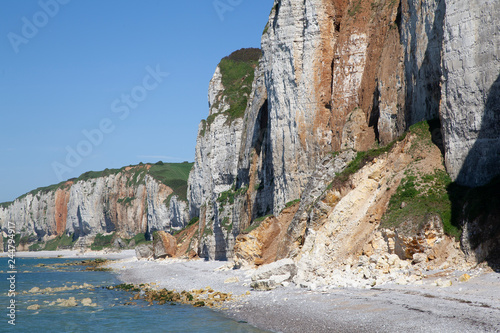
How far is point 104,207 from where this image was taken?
12912 cm

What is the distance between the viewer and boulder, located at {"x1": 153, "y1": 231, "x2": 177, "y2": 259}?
64.6 metres

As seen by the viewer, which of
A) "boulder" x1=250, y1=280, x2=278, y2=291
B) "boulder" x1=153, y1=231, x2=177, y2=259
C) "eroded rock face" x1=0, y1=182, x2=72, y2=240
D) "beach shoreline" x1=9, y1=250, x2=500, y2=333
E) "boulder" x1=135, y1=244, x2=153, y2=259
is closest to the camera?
"beach shoreline" x1=9, y1=250, x2=500, y2=333

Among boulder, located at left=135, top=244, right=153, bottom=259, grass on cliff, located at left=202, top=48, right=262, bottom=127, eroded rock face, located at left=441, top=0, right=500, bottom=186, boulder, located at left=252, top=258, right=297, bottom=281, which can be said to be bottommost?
boulder, located at left=135, top=244, right=153, bottom=259

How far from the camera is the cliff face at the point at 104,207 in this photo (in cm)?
10769

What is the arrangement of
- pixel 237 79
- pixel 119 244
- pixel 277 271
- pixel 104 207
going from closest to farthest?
pixel 277 271, pixel 237 79, pixel 119 244, pixel 104 207

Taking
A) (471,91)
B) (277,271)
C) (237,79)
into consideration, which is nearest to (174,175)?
(237,79)

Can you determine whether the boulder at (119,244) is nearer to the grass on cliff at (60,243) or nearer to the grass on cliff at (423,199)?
the grass on cliff at (60,243)

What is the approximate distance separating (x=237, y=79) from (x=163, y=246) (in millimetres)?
26153

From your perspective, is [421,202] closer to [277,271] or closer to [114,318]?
[277,271]

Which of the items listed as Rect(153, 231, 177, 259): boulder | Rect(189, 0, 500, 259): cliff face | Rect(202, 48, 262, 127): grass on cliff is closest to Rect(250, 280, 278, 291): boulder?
Rect(189, 0, 500, 259): cliff face

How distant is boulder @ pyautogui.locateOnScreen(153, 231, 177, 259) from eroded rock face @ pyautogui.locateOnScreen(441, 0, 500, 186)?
1919 inches

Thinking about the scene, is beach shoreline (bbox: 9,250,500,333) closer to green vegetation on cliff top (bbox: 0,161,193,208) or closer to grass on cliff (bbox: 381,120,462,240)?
grass on cliff (bbox: 381,120,462,240)

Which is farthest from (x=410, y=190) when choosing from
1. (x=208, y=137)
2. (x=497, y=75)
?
(x=208, y=137)

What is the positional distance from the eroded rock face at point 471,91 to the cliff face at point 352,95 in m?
0.04
